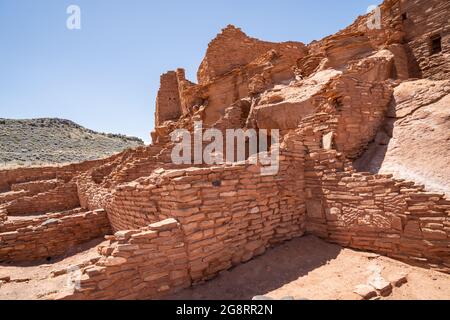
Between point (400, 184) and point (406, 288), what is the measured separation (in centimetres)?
148

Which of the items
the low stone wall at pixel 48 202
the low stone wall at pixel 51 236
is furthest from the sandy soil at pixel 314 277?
the low stone wall at pixel 48 202

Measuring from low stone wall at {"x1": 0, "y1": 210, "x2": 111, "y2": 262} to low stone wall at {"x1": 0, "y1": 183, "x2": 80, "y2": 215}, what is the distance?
518 cm

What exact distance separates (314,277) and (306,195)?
1800 millimetres

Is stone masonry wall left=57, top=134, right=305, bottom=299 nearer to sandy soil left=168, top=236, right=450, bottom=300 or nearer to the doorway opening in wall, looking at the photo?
sandy soil left=168, top=236, right=450, bottom=300

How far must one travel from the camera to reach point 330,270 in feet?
12.9

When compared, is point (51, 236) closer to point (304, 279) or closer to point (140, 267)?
point (140, 267)

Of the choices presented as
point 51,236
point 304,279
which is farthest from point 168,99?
point 304,279

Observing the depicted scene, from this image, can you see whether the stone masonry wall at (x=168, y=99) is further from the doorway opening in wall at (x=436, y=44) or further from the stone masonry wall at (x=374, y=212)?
the stone masonry wall at (x=374, y=212)

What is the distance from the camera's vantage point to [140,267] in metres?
3.37

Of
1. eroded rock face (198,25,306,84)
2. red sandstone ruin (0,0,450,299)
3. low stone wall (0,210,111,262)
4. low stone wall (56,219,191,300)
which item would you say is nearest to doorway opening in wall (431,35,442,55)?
red sandstone ruin (0,0,450,299)

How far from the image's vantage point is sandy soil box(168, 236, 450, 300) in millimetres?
3324

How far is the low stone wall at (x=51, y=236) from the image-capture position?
6316 mm

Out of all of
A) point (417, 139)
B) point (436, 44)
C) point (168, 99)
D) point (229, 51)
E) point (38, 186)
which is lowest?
point (38, 186)
